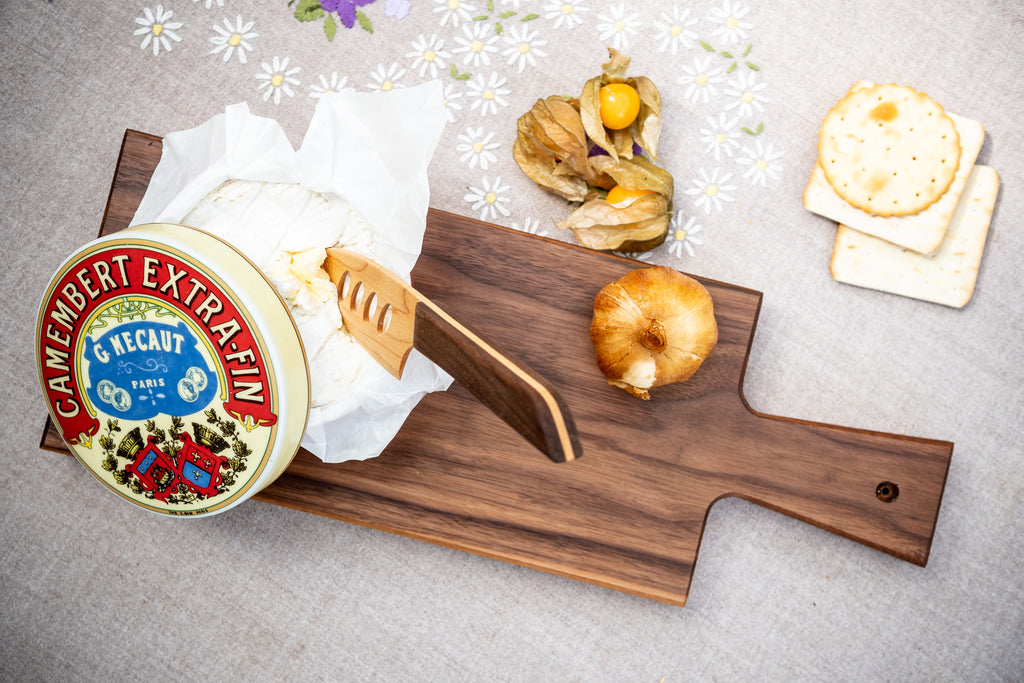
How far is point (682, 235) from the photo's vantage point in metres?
0.72

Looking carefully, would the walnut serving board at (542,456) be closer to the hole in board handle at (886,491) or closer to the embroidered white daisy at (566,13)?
the hole in board handle at (886,491)

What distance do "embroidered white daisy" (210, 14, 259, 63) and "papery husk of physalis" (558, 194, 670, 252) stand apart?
43 centimetres

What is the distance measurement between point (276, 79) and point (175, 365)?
40cm

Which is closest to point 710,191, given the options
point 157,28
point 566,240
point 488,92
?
point 566,240

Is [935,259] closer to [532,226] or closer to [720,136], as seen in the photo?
[720,136]

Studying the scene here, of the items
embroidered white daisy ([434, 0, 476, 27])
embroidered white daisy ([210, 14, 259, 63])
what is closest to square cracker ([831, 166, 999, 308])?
embroidered white daisy ([434, 0, 476, 27])

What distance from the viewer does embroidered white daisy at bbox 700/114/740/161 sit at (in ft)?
2.39

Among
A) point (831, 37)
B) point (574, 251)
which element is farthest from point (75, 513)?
point (831, 37)

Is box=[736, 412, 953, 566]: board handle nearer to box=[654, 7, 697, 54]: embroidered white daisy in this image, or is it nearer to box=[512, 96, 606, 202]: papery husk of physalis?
box=[512, 96, 606, 202]: papery husk of physalis

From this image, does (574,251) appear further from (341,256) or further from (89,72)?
(89,72)

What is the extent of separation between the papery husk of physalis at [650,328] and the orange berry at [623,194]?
0.10m

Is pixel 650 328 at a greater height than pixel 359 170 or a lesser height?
lesser

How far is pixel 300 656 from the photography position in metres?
0.73

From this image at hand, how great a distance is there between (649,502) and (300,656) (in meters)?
0.44
